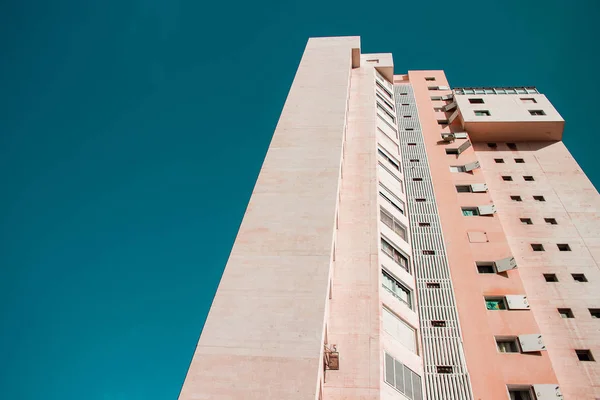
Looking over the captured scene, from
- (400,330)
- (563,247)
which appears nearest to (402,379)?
(400,330)

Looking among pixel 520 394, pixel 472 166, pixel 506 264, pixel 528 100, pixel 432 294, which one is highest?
pixel 528 100

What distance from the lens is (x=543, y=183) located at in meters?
25.8

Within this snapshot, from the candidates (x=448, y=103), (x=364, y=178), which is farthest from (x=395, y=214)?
(x=448, y=103)

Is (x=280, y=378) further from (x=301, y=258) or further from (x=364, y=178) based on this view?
(x=364, y=178)

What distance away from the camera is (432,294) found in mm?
17125

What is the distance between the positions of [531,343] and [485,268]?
4.33 meters

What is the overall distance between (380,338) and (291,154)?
29.7 ft

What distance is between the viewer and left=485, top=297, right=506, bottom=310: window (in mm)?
17875

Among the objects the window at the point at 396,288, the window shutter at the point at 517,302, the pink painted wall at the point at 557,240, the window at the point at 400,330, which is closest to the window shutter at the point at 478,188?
the pink painted wall at the point at 557,240

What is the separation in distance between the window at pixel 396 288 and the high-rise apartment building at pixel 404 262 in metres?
0.07

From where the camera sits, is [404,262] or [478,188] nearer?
[404,262]

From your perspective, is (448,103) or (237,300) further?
(448,103)

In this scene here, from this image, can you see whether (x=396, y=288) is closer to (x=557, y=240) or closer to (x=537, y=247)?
(x=537, y=247)

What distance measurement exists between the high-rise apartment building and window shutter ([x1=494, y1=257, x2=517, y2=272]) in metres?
0.07
